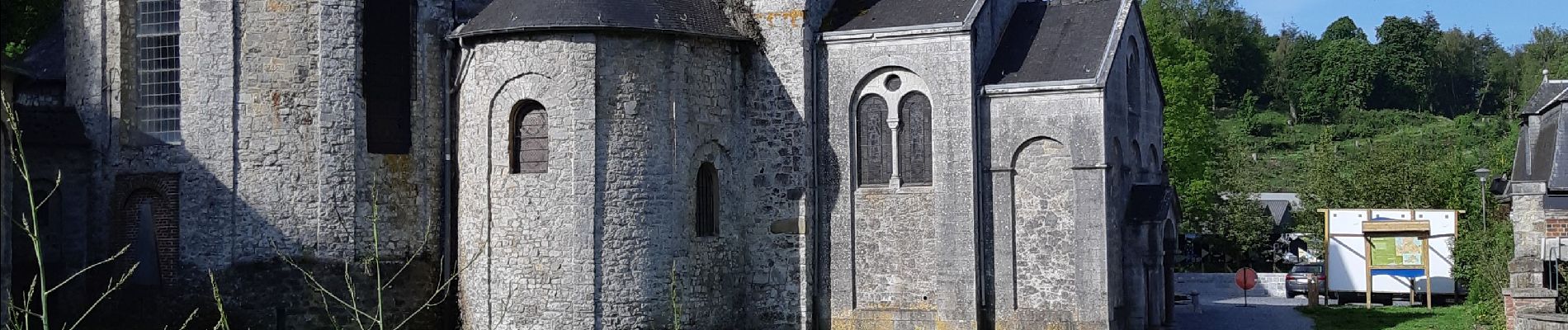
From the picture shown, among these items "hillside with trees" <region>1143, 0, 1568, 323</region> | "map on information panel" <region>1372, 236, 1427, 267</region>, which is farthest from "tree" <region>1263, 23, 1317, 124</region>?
"map on information panel" <region>1372, 236, 1427, 267</region>

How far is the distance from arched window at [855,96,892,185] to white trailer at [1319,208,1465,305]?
1541 cm

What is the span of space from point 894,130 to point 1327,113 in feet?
238

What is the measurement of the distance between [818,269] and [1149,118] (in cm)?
849

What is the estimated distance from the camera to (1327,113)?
299ft

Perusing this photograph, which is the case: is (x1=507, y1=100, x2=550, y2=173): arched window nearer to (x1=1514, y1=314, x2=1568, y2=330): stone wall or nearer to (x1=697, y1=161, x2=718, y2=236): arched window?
(x1=697, y1=161, x2=718, y2=236): arched window

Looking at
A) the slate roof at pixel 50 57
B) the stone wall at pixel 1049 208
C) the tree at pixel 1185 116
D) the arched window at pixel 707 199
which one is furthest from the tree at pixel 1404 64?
the slate roof at pixel 50 57

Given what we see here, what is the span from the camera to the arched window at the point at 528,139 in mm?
23859

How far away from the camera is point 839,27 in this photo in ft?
84.4

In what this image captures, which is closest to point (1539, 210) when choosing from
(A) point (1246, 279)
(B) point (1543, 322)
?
(A) point (1246, 279)

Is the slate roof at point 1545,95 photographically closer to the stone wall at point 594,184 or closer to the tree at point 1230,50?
the stone wall at point 594,184

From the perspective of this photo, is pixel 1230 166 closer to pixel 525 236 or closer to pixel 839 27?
pixel 839 27

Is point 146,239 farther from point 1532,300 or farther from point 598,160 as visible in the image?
point 1532,300

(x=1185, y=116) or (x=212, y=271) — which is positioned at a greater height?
(x=1185, y=116)

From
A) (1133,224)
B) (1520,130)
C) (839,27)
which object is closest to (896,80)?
(839,27)
